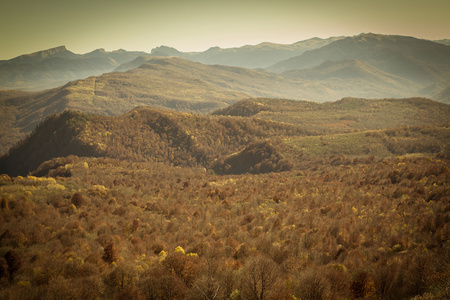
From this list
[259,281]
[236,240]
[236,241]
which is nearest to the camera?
[259,281]

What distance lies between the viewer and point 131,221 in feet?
209

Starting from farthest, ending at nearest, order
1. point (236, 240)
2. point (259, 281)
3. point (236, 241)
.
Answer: point (236, 240) → point (236, 241) → point (259, 281)

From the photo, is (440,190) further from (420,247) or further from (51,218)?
(51,218)

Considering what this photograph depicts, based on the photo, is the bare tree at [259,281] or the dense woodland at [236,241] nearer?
the bare tree at [259,281]

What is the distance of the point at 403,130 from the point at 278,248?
173171 millimetres

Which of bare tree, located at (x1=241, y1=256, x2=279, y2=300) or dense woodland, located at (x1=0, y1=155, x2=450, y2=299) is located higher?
bare tree, located at (x1=241, y1=256, x2=279, y2=300)

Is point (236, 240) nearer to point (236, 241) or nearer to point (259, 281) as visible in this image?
point (236, 241)

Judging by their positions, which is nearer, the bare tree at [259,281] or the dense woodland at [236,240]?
the bare tree at [259,281]

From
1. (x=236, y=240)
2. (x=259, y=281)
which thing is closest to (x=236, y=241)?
(x=236, y=240)

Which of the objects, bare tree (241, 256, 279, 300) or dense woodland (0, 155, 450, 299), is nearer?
bare tree (241, 256, 279, 300)

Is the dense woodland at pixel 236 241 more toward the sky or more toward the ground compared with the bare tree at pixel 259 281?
more toward the ground

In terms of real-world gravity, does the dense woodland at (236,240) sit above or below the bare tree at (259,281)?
below

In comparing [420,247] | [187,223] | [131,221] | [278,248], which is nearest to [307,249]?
[278,248]

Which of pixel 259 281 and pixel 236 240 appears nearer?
pixel 259 281
